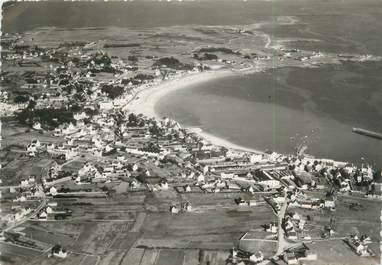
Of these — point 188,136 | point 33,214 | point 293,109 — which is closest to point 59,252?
point 33,214

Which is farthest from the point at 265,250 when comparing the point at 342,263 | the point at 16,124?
the point at 16,124

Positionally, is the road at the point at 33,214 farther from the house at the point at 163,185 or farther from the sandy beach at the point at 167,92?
Result: the sandy beach at the point at 167,92

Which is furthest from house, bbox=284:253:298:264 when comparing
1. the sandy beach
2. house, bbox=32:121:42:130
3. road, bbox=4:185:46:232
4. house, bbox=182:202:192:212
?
house, bbox=32:121:42:130

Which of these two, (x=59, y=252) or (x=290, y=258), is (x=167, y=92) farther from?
(x=290, y=258)

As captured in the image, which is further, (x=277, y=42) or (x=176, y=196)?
(x=277, y=42)

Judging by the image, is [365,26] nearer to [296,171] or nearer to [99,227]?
[296,171]
